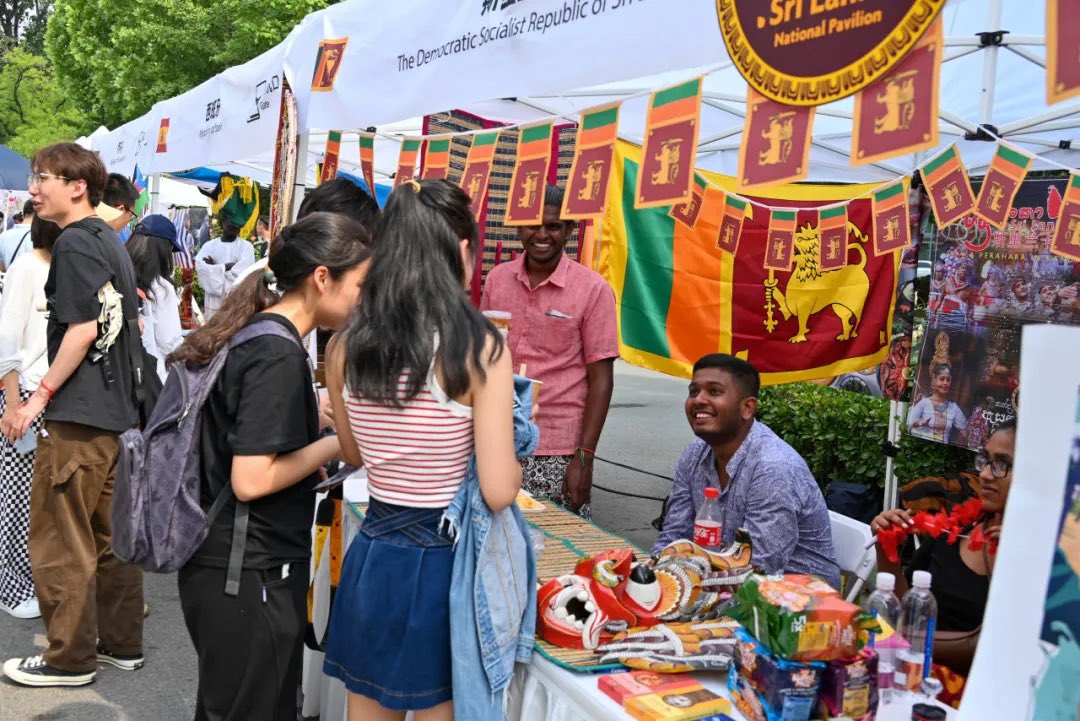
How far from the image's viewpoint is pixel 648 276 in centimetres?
554

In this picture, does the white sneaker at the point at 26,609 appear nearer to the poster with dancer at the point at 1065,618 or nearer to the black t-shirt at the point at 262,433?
the black t-shirt at the point at 262,433

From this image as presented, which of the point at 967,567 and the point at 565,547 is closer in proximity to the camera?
the point at 967,567

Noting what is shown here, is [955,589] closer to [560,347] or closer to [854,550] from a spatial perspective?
[854,550]

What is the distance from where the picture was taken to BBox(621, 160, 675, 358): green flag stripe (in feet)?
18.1

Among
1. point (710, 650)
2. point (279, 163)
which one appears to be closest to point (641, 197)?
point (710, 650)

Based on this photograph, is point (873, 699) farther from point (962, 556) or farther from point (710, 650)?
point (962, 556)

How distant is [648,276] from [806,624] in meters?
3.96

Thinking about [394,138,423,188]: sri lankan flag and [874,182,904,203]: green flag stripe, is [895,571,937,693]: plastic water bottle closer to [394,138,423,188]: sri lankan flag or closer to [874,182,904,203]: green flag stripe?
[874,182,904,203]: green flag stripe

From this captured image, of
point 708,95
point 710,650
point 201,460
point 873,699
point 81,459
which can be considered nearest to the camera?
point 873,699

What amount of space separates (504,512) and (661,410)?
32.5 feet

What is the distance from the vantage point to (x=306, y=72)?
4477mm

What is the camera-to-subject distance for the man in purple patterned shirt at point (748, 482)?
2812 mm

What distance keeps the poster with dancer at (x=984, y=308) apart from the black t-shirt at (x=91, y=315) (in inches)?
149

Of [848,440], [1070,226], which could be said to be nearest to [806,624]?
[1070,226]
